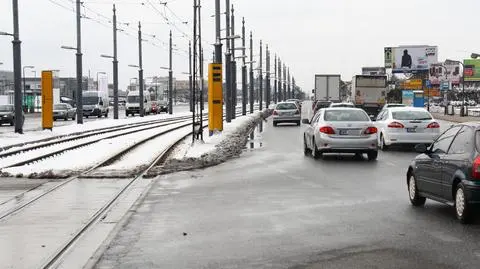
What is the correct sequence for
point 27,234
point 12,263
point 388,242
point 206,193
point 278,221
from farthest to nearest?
point 206,193
point 278,221
point 27,234
point 388,242
point 12,263

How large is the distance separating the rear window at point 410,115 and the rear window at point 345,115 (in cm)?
310

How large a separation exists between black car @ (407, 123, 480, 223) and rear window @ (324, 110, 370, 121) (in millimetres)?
8316

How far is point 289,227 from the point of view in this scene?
8875mm

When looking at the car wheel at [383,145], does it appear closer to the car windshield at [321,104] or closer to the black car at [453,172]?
the black car at [453,172]

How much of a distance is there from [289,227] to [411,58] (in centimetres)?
8932

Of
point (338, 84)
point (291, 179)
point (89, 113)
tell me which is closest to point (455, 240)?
point (291, 179)

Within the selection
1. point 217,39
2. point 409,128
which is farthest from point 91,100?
point 409,128

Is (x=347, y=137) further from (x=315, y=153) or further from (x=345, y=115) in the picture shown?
(x=315, y=153)

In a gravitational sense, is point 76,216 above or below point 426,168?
below

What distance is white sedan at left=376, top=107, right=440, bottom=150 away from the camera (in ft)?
71.9

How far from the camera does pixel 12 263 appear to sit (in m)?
7.04

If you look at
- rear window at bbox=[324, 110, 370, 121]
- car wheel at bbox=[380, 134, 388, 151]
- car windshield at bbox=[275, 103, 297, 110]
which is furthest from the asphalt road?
car windshield at bbox=[275, 103, 297, 110]

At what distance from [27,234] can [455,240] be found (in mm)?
5173

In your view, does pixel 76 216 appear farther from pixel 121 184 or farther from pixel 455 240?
pixel 455 240
